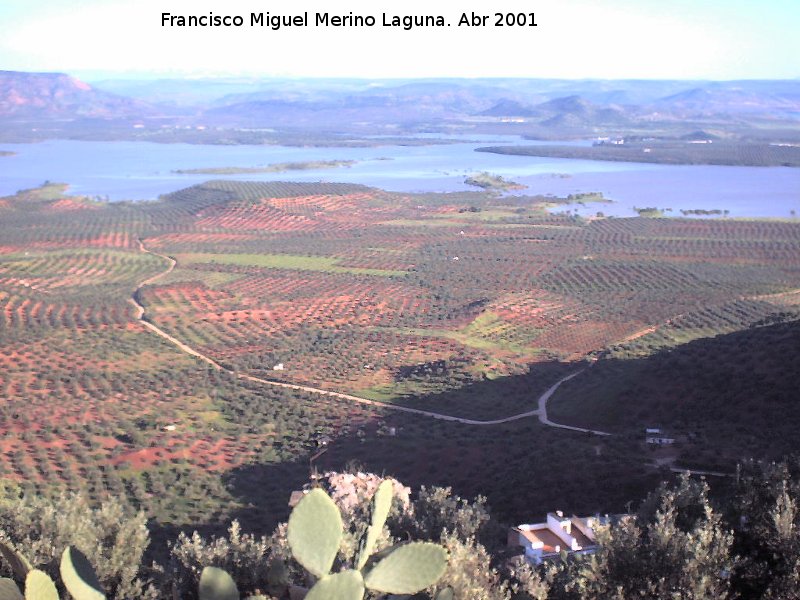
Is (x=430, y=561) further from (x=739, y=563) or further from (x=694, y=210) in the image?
(x=694, y=210)

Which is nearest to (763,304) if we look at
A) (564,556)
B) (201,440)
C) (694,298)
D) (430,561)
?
(694,298)

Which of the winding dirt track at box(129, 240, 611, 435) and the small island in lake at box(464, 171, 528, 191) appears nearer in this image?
the winding dirt track at box(129, 240, 611, 435)

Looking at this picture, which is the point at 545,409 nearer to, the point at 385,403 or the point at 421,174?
the point at 385,403

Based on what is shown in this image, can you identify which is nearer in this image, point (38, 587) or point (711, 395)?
point (38, 587)

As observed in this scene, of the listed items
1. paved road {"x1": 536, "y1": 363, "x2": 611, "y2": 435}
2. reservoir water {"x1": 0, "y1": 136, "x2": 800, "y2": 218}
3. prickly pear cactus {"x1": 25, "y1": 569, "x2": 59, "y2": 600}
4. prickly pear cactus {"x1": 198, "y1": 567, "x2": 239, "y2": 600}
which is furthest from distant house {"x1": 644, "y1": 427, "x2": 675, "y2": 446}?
reservoir water {"x1": 0, "y1": 136, "x2": 800, "y2": 218}

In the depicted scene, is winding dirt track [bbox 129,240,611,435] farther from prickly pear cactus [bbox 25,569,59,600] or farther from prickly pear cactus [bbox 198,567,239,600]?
prickly pear cactus [bbox 25,569,59,600]

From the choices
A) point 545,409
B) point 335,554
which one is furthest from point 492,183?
point 335,554
